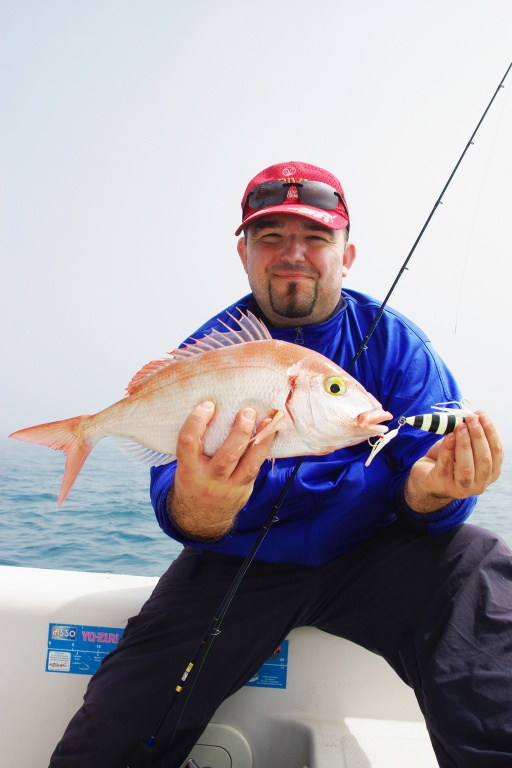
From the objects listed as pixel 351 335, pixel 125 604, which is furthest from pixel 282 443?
pixel 125 604

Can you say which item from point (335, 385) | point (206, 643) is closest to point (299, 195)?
point (335, 385)

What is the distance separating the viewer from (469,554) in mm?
2166

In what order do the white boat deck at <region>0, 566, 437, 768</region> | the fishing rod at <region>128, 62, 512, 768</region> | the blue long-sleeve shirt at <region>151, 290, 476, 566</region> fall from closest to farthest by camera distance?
the fishing rod at <region>128, 62, 512, 768</region>, the blue long-sleeve shirt at <region>151, 290, 476, 566</region>, the white boat deck at <region>0, 566, 437, 768</region>

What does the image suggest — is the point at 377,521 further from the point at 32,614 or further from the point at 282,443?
the point at 32,614

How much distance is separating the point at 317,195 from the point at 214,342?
3.85ft

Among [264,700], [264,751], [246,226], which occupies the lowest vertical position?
[264,751]

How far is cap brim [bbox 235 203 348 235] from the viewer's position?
267cm

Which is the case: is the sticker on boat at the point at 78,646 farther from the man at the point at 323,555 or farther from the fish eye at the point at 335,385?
the fish eye at the point at 335,385

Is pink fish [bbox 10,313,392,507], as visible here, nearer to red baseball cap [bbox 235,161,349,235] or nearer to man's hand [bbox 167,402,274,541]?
man's hand [bbox 167,402,274,541]

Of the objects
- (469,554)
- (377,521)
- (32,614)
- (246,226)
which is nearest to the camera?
(469,554)

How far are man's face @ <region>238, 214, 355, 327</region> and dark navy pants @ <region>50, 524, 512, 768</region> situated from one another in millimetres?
1196

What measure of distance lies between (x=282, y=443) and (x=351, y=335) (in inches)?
44.7

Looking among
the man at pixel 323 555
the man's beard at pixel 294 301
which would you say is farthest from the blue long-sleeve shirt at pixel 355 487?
the man's beard at pixel 294 301

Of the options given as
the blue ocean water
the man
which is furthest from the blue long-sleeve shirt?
the blue ocean water
